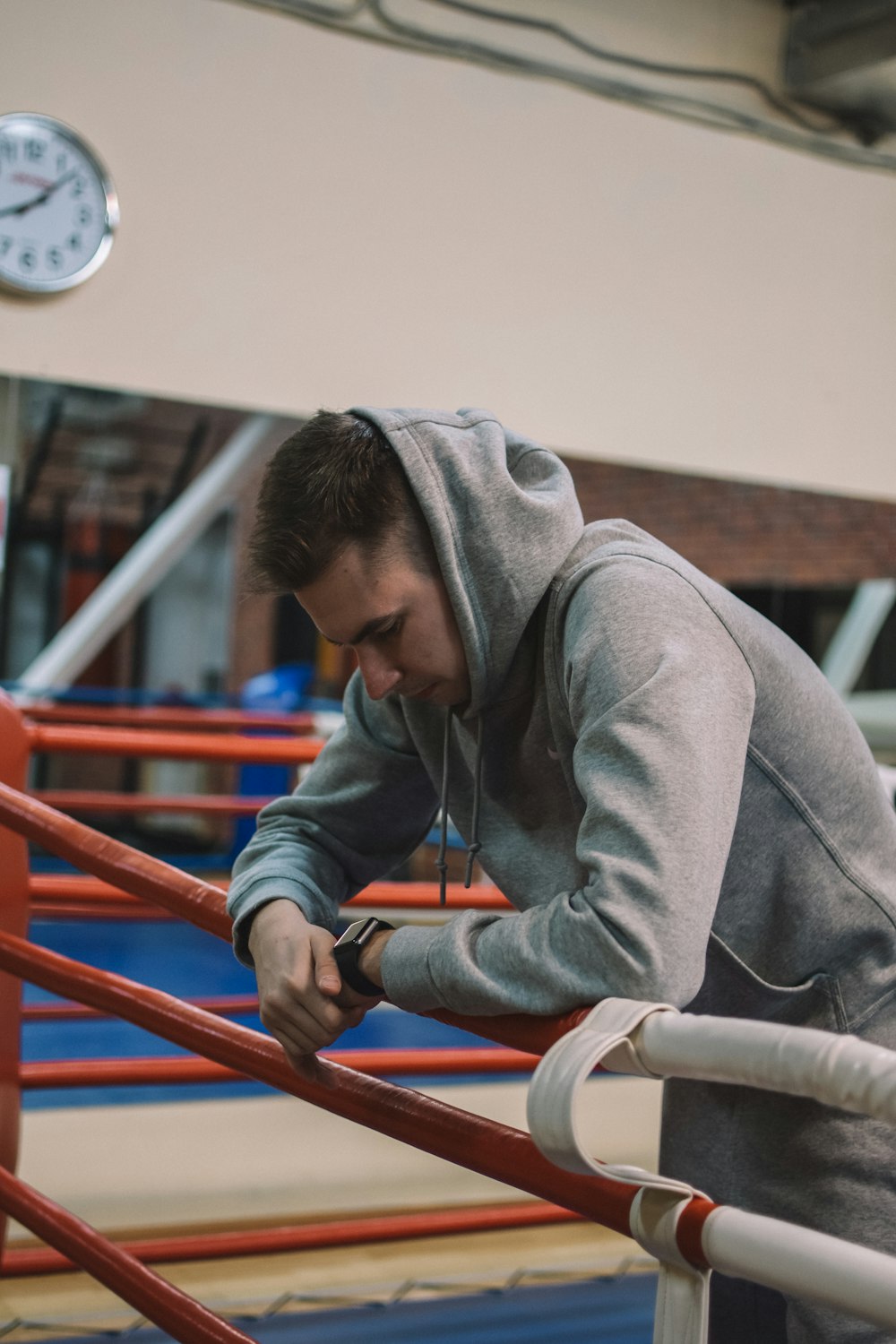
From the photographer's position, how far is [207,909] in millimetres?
1256

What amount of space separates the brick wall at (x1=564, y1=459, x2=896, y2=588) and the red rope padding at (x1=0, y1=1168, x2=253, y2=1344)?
10.2 feet

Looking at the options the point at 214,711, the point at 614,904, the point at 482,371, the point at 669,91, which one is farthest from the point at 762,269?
the point at 614,904

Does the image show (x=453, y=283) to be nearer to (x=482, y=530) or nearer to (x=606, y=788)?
(x=482, y=530)

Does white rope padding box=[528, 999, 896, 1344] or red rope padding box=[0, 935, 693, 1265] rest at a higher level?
white rope padding box=[528, 999, 896, 1344]

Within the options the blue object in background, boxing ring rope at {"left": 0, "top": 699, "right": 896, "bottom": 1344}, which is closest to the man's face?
boxing ring rope at {"left": 0, "top": 699, "right": 896, "bottom": 1344}

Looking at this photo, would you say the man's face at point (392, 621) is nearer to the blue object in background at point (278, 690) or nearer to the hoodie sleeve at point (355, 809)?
the hoodie sleeve at point (355, 809)

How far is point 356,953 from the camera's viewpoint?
1059 mm

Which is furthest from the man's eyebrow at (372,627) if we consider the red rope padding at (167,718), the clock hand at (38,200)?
the clock hand at (38,200)

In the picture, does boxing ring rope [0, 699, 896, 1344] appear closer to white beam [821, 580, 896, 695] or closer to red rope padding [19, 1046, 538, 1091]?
red rope padding [19, 1046, 538, 1091]

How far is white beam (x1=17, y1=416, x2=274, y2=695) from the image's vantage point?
393 centimetres

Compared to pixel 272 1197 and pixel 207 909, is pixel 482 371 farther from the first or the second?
pixel 207 909

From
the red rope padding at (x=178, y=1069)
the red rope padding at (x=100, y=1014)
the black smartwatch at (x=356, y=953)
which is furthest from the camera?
the red rope padding at (x=100, y=1014)

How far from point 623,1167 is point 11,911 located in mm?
1551

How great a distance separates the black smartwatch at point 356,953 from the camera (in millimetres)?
1054
